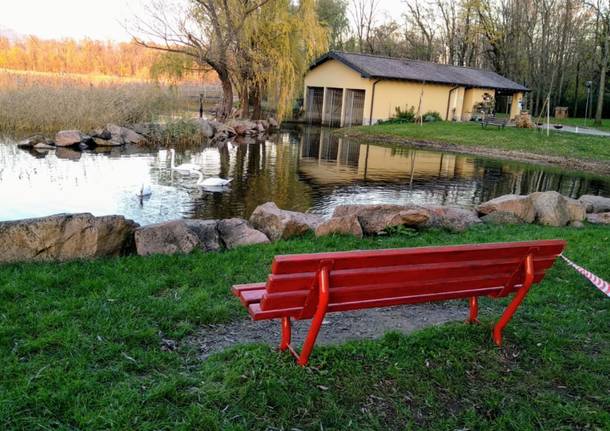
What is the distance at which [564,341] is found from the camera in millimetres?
4250

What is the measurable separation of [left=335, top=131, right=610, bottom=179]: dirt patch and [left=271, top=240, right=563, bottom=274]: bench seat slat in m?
18.6

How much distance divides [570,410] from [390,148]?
21.9 m

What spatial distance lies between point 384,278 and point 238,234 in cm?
391

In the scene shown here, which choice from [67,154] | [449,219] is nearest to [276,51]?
[67,154]

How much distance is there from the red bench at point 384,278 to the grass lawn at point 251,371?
0.36 metres

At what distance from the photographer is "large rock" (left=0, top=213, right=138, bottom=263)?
5473 millimetres

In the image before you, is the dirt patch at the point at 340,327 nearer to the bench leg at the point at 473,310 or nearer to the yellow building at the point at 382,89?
the bench leg at the point at 473,310

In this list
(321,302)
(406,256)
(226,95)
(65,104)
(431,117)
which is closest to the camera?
(321,302)

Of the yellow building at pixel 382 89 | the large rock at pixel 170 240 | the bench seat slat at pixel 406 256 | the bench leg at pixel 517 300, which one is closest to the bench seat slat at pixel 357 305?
the bench seat slat at pixel 406 256

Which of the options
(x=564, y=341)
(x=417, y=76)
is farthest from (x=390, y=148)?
(x=564, y=341)

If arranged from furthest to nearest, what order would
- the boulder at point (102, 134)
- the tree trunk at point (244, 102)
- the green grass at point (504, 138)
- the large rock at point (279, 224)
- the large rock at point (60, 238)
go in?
the tree trunk at point (244, 102) < the green grass at point (504, 138) < the boulder at point (102, 134) < the large rock at point (279, 224) < the large rock at point (60, 238)

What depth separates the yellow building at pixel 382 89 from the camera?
1313 inches

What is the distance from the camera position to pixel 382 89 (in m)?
33.7

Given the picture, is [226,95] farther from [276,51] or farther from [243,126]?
[243,126]
